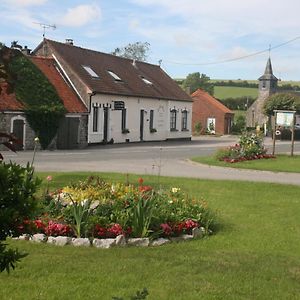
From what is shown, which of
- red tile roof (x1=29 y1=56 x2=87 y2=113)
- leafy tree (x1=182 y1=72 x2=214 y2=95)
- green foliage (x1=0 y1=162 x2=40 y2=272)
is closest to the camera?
green foliage (x1=0 y1=162 x2=40 y2=272)

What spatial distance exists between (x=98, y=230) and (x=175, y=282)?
259 cm

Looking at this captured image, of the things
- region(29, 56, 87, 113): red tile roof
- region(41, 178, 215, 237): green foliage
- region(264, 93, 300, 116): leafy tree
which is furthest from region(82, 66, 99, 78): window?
region(264, 93, 300, 116): leafy tree

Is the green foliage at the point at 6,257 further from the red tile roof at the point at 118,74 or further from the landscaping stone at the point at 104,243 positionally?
the red tile roof at the point at 118,74

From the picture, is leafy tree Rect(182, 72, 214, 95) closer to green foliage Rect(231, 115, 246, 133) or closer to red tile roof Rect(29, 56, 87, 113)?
green foliage Rect(231, 115, 246, 133)

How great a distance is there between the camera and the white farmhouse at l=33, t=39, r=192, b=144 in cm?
3894

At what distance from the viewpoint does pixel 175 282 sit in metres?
Result: 6.64

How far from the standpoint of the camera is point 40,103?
34125mm

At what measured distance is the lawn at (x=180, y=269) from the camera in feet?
20.4

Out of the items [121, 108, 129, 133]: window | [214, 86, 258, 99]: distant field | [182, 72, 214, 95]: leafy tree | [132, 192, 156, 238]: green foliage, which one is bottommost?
[132, 192, 156, 238]: green foliage

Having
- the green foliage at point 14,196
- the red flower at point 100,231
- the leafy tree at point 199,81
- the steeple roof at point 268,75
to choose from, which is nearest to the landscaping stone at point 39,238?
the red flower at point 100,231

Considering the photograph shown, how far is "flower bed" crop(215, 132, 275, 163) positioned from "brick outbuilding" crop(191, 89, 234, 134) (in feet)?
142

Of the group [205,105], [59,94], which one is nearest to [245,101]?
[205,105]

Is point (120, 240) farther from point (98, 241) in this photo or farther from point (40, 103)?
point (40, 103)

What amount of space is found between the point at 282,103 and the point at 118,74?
35.8m
